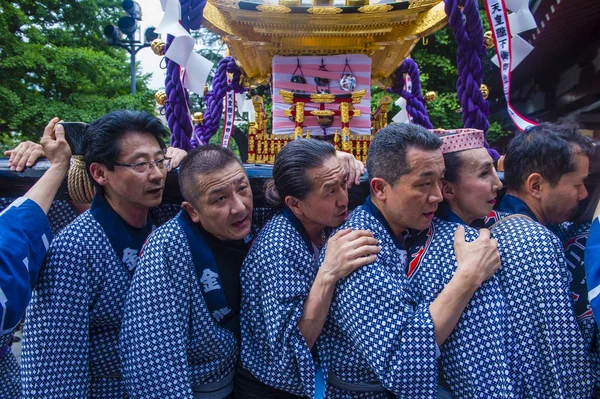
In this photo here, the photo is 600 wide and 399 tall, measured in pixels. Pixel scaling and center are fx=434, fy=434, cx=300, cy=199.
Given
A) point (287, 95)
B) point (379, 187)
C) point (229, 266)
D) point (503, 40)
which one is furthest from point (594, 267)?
point (287, 95)

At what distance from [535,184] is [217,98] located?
194 inches

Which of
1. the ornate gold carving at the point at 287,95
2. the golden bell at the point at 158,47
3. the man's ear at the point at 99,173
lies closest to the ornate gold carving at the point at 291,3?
the ornate gold carving at the point at 287,95

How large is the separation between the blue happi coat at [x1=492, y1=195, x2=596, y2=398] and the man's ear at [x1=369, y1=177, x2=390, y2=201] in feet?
1.84

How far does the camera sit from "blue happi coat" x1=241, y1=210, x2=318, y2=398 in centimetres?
166

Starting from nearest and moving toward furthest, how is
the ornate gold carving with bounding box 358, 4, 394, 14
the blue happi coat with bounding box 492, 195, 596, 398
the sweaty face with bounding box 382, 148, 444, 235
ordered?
1. the blue happi coat with bounding box 492, 195, 596, 398
2. the sweaty face with bounding box 382, 148, 444, 235
3. the ornate gold carving with bounding box 358, 4, 394, 14

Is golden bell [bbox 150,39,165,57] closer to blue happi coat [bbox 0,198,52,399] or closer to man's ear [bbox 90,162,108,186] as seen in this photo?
man's ear [bbox 90,162,108,186]

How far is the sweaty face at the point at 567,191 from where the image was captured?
1.99 metres

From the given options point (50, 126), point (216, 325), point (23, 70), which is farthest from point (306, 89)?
point (23, 70)

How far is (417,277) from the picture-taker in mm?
1718

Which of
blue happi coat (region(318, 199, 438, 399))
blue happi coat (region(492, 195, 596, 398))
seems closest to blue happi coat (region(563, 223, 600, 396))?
blue happi coat (region(492, 195, 596, 398))

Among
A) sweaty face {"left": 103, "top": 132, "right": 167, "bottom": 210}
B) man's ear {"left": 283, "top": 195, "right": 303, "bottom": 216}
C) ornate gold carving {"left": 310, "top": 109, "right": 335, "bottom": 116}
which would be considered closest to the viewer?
man's ear {"left": 283, "top": 195, "right": 303, "bottom": 216}

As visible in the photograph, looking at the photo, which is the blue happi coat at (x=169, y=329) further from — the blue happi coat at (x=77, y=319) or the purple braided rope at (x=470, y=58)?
the purple braided rope at (x=470, y=58)

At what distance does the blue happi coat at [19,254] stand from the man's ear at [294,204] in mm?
1055

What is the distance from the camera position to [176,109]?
10.7 feet
